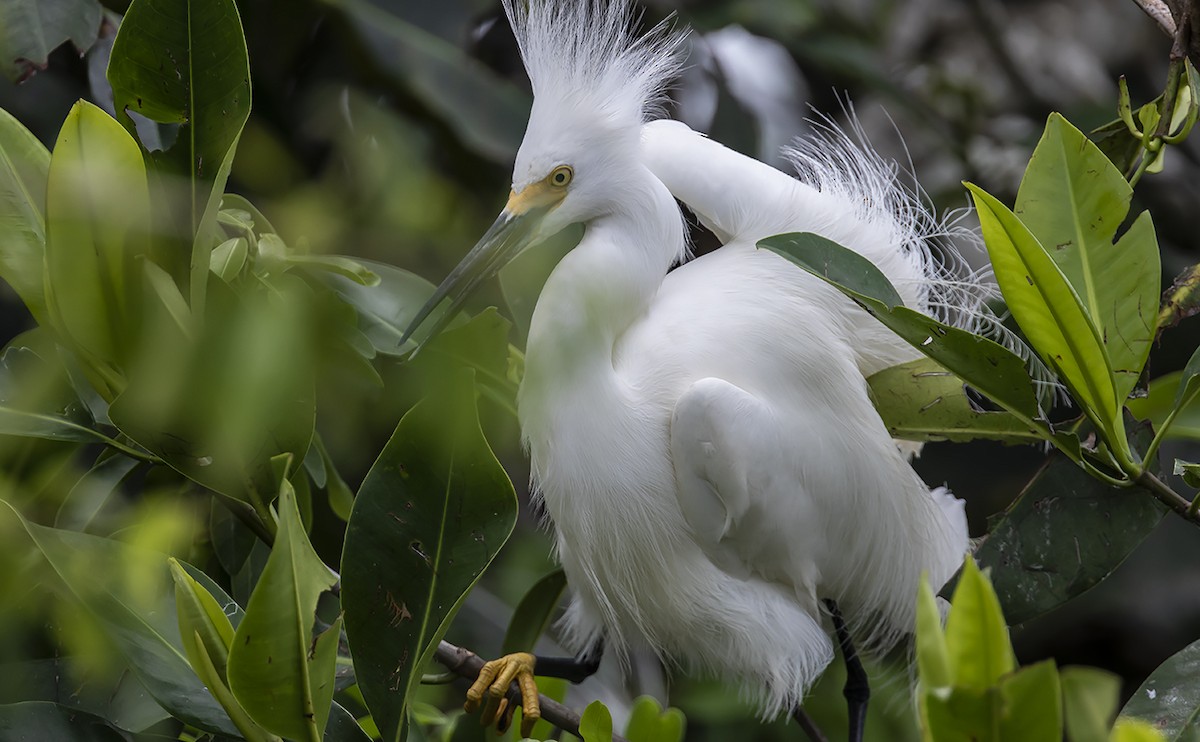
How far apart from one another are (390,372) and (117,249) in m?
0.56

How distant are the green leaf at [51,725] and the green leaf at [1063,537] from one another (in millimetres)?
701

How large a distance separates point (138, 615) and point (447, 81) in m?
1.11

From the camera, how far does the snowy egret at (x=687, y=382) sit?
1238 millimetres

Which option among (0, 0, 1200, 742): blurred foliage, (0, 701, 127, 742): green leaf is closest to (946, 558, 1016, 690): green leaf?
(0, 0, 1200, 742): blurred foliage

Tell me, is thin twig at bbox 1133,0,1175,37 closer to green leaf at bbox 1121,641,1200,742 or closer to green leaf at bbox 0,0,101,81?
green leaf at bbox 1121,641,1200,742

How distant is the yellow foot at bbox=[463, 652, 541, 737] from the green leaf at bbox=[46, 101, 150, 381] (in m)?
0.61

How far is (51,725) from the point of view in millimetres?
778

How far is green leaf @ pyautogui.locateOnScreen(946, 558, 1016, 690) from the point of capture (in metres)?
0.48

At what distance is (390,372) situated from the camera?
4.18ft

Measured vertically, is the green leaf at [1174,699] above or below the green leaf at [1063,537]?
below

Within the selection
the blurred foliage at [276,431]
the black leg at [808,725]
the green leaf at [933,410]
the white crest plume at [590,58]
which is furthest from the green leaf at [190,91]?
the black leg at [808,725]

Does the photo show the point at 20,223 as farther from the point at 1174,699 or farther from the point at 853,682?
the point at 853,682

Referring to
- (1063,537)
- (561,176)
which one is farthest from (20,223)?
(1063,537)

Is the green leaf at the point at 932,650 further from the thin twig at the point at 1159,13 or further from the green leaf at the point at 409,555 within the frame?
the thin twig at the point at 1159,13
